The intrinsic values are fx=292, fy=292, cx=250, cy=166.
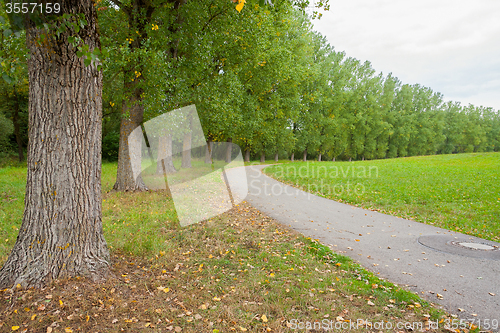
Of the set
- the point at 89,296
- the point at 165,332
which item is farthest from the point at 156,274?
the point at 165,332

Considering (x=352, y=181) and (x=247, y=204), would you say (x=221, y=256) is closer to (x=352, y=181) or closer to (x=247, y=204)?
(x=247, y=204)

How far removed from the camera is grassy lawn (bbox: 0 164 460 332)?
346 centimetres

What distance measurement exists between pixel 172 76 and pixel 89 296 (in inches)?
327

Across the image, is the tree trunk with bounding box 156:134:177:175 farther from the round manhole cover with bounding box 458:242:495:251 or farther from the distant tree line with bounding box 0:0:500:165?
the round manhole cover with bounding box 458:242:495:251

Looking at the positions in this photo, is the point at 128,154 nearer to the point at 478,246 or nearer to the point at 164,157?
the point at 164,157

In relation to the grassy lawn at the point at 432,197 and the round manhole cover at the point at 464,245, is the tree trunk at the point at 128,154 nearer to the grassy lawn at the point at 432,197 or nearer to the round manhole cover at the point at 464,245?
the grassy lawn at the point at 432,197

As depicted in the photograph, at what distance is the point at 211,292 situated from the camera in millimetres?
4227

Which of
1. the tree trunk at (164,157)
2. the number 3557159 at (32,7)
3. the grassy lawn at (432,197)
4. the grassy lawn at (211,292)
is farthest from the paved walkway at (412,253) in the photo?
the tree trunk at (164,157)

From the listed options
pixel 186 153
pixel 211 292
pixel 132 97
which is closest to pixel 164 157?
pixel 186 153

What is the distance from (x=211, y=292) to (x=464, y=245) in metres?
5.69

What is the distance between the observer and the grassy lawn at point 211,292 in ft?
11.3

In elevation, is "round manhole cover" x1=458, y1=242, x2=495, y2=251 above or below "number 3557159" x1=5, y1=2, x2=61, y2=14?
below

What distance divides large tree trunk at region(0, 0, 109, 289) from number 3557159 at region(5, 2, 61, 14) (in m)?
0.12

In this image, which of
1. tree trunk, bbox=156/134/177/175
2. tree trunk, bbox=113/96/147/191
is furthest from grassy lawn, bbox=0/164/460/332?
tree trunk, bbox=156/134/177/175
